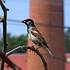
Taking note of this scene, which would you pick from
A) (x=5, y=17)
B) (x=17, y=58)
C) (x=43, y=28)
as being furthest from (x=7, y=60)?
(x=17, y=58)

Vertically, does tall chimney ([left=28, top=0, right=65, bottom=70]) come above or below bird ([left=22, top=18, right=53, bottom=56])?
below

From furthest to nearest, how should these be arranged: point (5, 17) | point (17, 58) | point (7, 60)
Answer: point (17, 58) → point (5, 17) → point (7, 60)

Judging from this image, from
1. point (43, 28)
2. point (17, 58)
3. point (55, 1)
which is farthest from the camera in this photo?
point (17, 58)

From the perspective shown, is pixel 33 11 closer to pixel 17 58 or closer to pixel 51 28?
pixel 51 28

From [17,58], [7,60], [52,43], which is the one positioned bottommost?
[17,58]

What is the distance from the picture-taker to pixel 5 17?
966 mm

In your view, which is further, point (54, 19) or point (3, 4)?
point (54, 19)

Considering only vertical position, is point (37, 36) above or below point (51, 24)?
above

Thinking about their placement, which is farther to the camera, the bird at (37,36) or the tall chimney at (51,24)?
the tall chimney at (51,24)

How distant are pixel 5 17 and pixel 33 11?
11.7m

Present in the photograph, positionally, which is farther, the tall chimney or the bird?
the tall chimney

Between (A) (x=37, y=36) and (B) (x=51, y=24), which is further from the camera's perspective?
(B) (x=51, y=24)

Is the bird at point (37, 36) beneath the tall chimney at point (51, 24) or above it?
above

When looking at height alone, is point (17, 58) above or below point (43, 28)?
below
